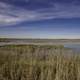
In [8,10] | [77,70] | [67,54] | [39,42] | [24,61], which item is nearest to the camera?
[77,70]

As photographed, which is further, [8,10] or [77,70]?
[8,10]

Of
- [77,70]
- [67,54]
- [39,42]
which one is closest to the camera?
[77,70]

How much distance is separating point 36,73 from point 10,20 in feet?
4.62

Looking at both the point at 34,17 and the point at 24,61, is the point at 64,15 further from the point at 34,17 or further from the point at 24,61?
the point at 24,61

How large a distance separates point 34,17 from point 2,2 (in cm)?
66

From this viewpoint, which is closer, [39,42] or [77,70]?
[77,70]

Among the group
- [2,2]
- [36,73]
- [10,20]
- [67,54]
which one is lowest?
[36,73]

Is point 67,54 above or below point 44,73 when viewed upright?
above

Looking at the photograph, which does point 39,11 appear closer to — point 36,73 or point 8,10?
point 8,10

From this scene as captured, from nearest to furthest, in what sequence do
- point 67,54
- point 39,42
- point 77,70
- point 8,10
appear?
point 77,70 → point 67,54 → point 8,10 → point 39,42

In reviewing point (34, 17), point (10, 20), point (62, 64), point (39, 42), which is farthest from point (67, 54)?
point (39, 42)

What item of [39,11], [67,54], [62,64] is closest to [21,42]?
[39,11]

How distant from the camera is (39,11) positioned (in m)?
3.92

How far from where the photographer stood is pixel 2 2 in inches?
152
